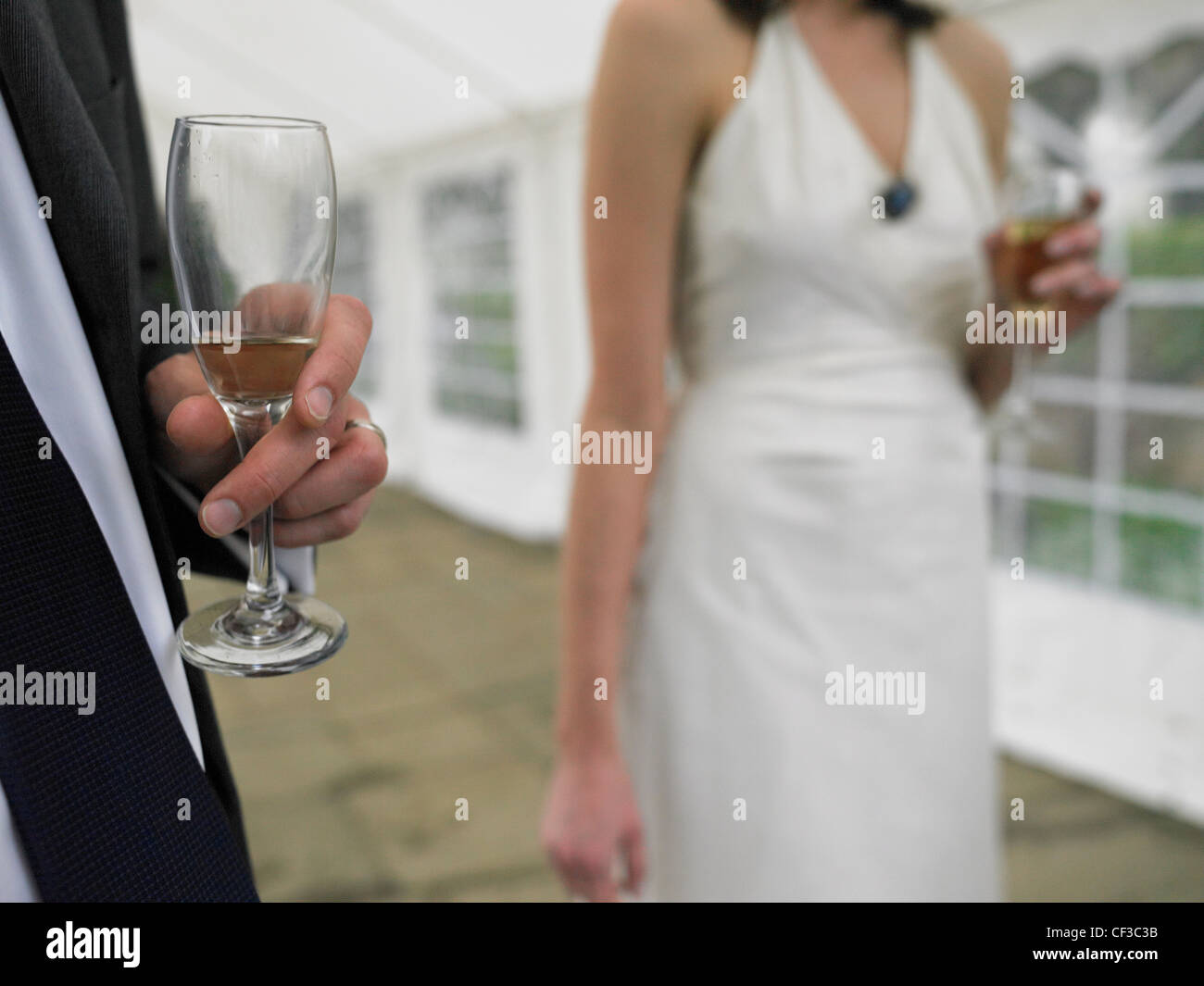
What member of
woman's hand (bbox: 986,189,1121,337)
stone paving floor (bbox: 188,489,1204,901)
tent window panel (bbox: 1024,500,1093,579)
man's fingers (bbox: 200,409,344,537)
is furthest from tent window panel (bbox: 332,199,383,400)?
man's fingers (bbox: 200,409,344,537)

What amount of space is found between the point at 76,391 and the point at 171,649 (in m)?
0.14

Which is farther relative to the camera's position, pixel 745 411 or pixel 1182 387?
pixel 1182 387

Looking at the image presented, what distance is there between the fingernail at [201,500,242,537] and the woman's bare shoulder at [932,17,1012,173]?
1.17 m

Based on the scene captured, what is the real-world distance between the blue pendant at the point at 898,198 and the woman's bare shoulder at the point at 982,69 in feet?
0.72

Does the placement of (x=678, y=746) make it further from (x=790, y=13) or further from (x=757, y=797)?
(x=790, y=13)

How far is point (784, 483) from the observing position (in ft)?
4.06

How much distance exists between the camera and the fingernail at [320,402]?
470 millimetres

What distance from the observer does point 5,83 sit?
0.50 m

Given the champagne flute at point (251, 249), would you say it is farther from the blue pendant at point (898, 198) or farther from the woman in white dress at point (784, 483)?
the blue pendant at point (898, 198)

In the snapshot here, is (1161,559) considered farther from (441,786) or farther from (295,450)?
(295,450)

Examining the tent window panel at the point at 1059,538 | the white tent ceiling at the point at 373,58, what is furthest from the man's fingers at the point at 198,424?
the white tent ceiling at the point at 373,58

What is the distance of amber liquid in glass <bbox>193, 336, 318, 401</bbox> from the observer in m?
0.49

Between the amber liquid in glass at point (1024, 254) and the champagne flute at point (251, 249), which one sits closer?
the champagne flute at point (251, 249)
